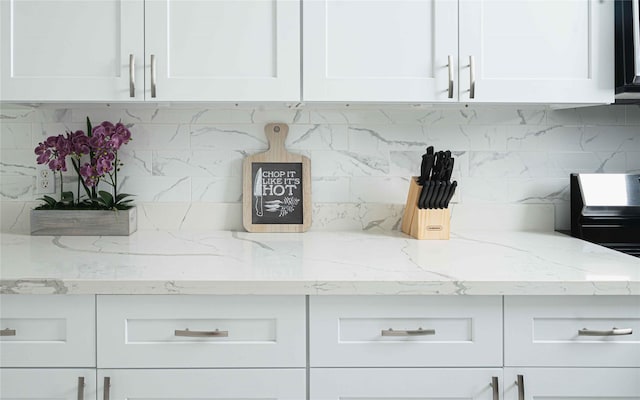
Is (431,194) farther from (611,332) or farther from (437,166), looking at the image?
(611,332)

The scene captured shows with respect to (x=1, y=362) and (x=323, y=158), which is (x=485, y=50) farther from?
(x=1, y=362)

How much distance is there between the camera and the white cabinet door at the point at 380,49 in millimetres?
1856

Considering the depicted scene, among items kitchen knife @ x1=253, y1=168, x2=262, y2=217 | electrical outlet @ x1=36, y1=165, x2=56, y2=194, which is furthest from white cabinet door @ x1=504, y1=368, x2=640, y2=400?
electrical outlet @ x1=36, y1=165, x2=56, y2=194

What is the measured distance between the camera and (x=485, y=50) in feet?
6.13

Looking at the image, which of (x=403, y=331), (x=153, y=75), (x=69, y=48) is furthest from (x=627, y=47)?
(x=69, y=48)

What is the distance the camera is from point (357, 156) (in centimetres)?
224

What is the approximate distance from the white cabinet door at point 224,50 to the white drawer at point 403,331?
2.37 ft

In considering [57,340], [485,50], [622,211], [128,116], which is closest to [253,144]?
[128,116]

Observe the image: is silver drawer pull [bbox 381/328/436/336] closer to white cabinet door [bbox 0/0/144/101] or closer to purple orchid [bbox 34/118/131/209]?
white cabinet door [bbox 0/0/144/101]

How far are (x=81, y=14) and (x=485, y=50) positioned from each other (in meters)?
1.22

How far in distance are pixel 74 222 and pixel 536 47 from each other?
5.24 feet

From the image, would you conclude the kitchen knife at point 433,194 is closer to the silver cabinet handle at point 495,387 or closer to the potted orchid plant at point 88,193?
the silver cabinet handle at point 495,387

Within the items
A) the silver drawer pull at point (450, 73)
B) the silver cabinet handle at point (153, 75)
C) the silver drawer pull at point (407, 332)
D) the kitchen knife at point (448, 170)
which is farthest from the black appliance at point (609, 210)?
the silver cabinet handle at point (153, 75)

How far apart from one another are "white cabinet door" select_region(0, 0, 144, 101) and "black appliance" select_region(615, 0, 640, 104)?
1439 millimetres
